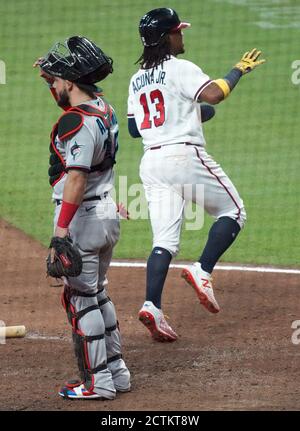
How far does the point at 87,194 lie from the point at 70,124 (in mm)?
389

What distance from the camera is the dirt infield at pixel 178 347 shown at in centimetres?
565

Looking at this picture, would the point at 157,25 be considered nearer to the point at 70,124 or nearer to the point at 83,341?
the point at 70,124

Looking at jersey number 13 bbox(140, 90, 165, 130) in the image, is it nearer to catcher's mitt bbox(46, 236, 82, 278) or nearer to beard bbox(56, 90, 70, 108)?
beard bbox(56, 90, 70, 108)

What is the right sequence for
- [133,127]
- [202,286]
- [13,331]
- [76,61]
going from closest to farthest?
[76,61], [13,331], [202,286], [133,127]

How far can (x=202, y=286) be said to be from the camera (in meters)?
6.73

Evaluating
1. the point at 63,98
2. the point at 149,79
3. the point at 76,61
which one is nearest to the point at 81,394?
the point at 63,98

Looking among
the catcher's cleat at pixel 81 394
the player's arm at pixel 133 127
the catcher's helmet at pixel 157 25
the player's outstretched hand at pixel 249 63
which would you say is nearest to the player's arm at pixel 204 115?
the player's arm at pixel 133 127

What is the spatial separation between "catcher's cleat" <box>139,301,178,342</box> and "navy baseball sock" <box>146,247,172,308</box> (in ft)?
0.17

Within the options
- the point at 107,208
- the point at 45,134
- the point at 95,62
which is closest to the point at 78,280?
the point at 107,208

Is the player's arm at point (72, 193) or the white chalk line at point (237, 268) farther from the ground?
the player's arm at point (72, 193)

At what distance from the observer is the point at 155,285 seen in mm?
6680

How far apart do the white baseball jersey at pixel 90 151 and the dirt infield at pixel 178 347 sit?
1.07m

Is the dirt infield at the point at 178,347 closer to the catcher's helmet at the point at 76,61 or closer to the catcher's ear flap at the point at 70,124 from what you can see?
the catcher's ear flap at the point at 70,124

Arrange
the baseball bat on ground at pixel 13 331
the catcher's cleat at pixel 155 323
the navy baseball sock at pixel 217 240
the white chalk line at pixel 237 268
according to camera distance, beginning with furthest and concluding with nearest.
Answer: the white chalk line at pixel 237 268, the navy baseball sock at pixel 217 240, the catcher's cleat at pixel 155 323, the baseball bat on ground at pixel 13 331
